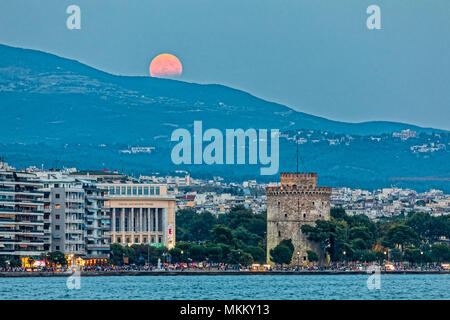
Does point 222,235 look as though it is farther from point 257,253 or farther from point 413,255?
point 413,255

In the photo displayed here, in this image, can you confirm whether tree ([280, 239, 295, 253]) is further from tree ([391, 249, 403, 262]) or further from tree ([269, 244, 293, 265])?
tree ([391, 249, 403, 262])

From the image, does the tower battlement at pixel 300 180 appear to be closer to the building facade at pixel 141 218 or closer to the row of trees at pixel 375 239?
the row of trees at pixel 375 239

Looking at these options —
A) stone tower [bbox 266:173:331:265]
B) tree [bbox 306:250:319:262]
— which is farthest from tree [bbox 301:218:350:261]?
tree [bbox 306:250:319:262]

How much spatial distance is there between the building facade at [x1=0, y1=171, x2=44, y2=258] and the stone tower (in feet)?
73.4

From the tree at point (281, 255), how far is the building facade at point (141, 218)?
35455 mm

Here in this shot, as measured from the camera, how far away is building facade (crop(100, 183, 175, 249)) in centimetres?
15725

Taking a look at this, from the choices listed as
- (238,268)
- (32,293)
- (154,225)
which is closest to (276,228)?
(238,268)

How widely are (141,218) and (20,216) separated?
48.2 m

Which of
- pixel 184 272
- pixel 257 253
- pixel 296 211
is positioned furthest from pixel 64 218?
pixel 296 211

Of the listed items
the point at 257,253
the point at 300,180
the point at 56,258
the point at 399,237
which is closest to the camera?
the point at 56,258

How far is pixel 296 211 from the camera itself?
410 ft

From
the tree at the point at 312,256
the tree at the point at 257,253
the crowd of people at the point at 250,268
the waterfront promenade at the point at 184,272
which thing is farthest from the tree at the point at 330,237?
the waterfront promenade at the point at 184,272

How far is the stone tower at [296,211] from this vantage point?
124m
